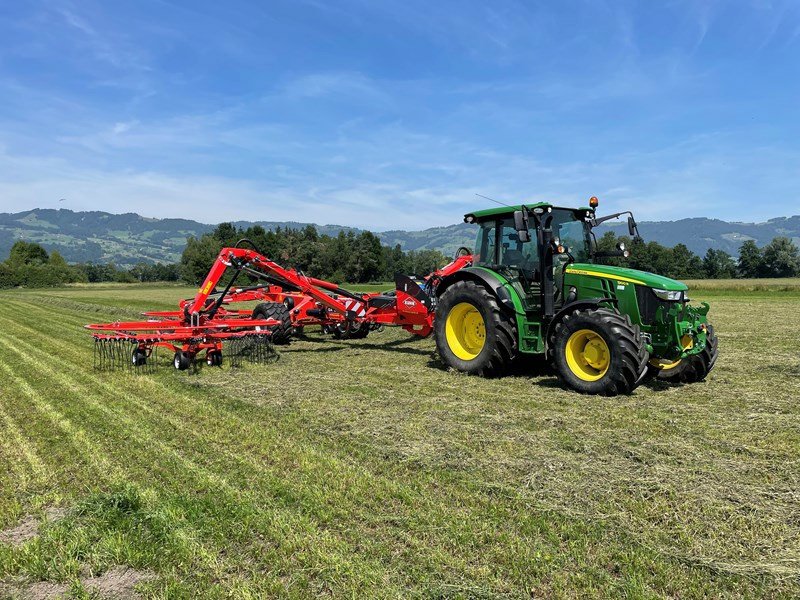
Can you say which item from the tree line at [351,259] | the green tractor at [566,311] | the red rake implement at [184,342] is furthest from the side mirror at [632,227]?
the tree line at [351,259]

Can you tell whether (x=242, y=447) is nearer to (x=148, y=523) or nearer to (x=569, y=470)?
(x=148, y=523)

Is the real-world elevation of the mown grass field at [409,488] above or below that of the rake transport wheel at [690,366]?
below

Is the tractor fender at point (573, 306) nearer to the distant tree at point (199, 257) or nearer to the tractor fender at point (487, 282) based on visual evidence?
the tractor fender at point (487, 282)

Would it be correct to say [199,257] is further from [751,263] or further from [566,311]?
[566,311]

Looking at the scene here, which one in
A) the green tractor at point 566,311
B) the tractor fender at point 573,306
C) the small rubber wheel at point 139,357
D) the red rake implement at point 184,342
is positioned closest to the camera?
the green tractor at point 566,311

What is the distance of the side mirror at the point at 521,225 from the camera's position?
711cm

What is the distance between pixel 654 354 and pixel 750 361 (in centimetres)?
316

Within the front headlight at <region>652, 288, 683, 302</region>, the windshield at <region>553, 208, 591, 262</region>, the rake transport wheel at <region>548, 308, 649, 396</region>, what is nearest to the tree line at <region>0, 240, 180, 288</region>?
the windshield at <region>553, 208, 591, 262</region>

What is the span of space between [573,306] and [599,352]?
0.64 metres

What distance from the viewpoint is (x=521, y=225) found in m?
7.17

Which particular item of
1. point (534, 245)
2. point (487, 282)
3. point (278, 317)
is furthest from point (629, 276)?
point (278, 317)

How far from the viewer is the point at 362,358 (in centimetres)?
1020

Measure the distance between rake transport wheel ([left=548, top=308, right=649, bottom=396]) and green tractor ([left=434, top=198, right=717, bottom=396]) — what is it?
1cm

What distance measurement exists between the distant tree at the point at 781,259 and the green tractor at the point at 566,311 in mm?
66939
